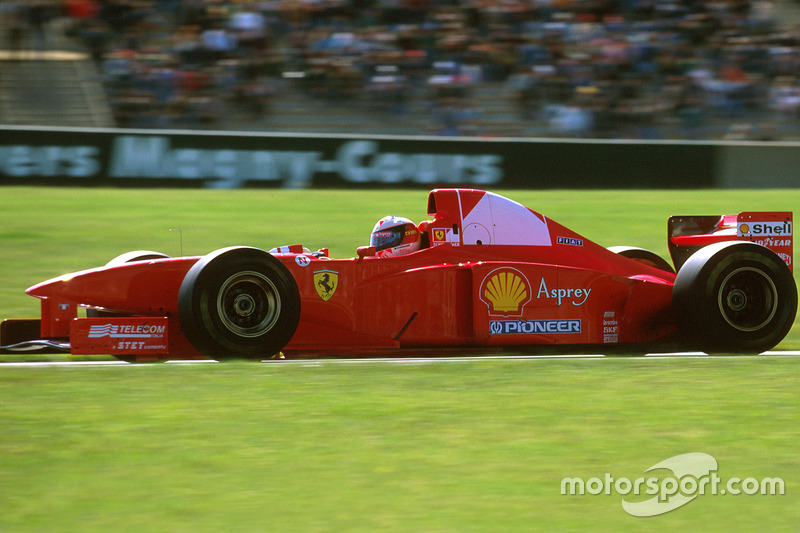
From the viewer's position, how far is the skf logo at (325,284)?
8.07m

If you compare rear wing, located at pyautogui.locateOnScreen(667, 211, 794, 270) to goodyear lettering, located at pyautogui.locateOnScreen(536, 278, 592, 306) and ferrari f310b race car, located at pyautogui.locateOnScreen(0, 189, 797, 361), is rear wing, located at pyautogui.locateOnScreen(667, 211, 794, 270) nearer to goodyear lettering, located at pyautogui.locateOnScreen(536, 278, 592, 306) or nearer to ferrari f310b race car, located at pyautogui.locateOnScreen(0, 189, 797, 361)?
ferrari f310b race car, located at pyautogui.locateOnScreen(0, 189, 797, 361)

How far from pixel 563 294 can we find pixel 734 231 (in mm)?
2058

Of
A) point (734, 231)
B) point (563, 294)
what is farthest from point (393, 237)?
point (734, 231)

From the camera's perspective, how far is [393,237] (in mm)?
8578

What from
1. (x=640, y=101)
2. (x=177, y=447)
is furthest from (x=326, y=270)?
(x=640, y=101)

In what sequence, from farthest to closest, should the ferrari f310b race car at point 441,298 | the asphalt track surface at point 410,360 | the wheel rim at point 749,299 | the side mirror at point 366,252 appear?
the wheel rim at point 749,299, the side mirror at point 366,252, the asphalt track surface at point 410,360, the ferrari f310b race car at point 441,298

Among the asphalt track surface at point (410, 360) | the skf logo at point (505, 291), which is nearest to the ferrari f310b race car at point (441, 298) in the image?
the skf logo at point (505, 291)

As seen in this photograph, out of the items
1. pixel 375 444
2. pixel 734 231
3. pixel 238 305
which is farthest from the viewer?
pixel 734 231

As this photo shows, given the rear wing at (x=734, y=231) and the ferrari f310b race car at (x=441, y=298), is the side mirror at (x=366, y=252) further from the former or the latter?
the rear wing at (x=734, y=231)

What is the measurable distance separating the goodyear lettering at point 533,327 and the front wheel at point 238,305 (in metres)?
1.66

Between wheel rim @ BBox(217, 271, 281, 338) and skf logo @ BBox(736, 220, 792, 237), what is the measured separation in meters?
4.16

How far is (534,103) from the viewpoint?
2008cm

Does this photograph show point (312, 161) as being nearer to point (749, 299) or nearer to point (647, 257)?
point (647, 257)

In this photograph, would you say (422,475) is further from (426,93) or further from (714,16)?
(714,16)
